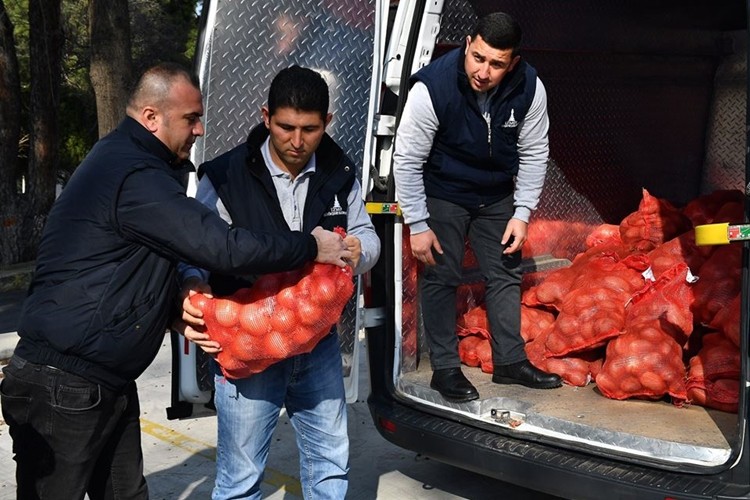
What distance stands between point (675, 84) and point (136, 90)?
14.9 feet

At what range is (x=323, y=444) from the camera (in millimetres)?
3549

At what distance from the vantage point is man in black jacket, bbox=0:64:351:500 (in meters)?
2.93

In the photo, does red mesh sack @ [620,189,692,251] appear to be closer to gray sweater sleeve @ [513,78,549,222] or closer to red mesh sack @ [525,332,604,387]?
red mesh sack @ [525,332,604,387]

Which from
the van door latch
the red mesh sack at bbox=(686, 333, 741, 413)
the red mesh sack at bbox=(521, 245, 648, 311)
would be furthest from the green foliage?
the red mesh sack at bbox=(686, 333, 741, 413)

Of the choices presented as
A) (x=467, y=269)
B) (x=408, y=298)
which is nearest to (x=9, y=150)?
(x=467, y=269)

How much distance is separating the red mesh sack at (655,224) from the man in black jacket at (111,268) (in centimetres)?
285

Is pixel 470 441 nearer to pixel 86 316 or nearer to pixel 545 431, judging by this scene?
pixel 545 431

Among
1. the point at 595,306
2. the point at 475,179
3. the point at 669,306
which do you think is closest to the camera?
the point at 475,179

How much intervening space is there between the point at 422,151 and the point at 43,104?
10.5 metres

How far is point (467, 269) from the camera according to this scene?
5.03 metres

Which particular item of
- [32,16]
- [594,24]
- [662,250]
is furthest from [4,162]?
[662,250]

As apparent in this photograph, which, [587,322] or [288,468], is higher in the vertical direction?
[587,322]

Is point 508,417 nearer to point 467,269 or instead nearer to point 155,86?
point 467,269

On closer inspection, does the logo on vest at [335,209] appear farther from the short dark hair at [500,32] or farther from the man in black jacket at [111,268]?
the short dark hair at [500,32]
